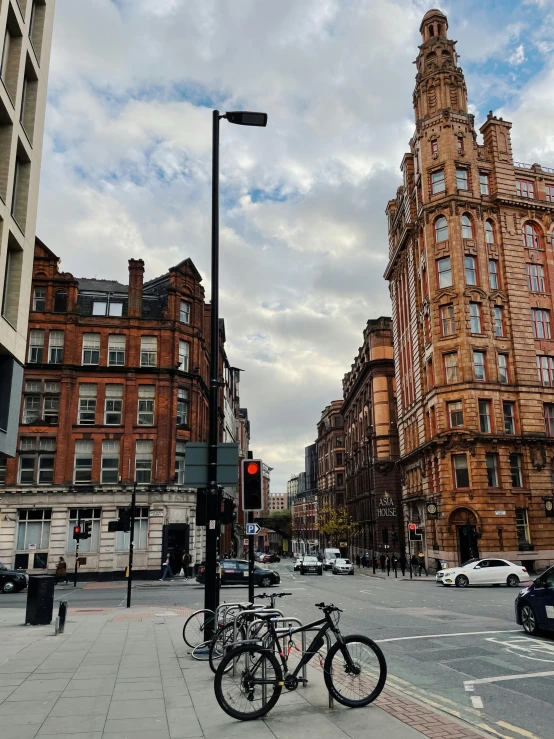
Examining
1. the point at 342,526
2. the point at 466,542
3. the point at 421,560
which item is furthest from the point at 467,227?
the point at 342,526

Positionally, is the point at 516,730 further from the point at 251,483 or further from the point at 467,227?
the point at 467,227

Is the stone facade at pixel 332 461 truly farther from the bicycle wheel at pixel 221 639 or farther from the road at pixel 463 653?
the bicycle wheel at pixel 221 639

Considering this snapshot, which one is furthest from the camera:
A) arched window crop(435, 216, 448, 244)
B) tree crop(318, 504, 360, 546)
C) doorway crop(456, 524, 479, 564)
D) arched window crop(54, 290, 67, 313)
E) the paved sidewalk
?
tree crop(318, 504, 360, 546)

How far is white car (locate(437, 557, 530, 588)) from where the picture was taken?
3106 cm

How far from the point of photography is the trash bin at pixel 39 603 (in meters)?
16.2

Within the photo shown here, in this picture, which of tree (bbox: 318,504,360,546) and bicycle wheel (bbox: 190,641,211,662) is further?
tree (bbox: 318,504,360,546)

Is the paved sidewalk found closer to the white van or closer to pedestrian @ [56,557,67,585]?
pedestrian @ [56,557,67,585]

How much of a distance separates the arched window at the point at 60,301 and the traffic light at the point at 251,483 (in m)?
36.2

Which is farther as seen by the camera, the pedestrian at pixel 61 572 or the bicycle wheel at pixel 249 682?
the pedestrian at pixel 61 572

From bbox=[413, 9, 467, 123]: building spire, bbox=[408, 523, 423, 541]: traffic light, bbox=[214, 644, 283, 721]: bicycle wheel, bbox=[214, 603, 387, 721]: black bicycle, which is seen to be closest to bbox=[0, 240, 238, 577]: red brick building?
bbox=[408, 523, 423, 541]: traffic light

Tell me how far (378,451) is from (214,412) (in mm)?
62615

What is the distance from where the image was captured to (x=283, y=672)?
752 cm

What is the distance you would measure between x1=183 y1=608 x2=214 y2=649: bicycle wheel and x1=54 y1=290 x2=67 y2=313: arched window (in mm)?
36862

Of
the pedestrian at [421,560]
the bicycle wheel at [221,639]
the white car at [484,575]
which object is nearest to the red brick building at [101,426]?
the pedestrian at [421,560]
